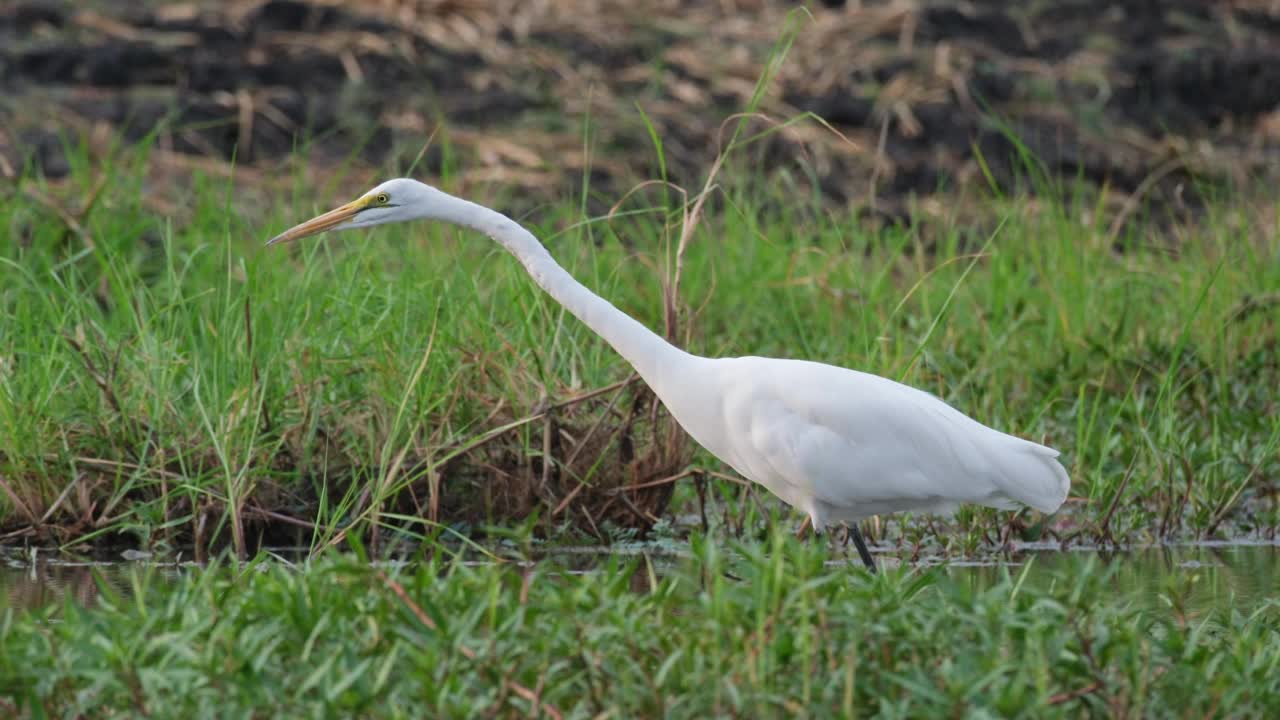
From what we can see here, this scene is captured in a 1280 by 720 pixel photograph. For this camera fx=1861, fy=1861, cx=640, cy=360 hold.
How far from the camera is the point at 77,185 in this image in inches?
311

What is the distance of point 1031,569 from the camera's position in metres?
5.14

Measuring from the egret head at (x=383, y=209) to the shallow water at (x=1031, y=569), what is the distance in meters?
0.95

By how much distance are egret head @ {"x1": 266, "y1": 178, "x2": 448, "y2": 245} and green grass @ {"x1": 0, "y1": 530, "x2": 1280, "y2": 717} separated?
1.19 meters

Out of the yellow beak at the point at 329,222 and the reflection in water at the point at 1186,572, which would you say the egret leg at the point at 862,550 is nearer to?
the reflection in water at the point at 1186,572

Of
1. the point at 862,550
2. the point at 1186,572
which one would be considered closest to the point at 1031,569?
the point at 1186,572

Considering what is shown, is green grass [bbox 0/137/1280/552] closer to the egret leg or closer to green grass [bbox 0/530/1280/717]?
the egret leg

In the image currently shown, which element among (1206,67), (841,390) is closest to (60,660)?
(841,390)

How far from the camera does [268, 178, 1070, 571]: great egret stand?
14.9 feet

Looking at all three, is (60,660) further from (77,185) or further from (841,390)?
(77,185)

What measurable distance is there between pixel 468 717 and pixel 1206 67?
993cm

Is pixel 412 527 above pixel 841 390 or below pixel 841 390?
below

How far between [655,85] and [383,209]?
6358 millimetres

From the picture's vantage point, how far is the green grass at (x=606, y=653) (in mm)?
3221

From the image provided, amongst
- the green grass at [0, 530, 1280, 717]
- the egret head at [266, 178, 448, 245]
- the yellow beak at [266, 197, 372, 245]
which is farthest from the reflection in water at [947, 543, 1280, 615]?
the yellow beak at [266, 197, 372, 245]
